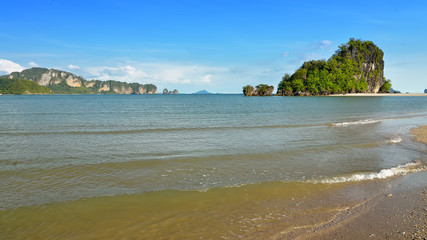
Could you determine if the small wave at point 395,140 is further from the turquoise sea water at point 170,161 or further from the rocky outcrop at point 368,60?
the rocky outcrop at point 368,60

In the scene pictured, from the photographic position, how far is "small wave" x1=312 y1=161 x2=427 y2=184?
341 inches

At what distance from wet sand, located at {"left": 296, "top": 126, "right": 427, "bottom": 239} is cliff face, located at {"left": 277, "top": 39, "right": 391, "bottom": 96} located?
524 ft

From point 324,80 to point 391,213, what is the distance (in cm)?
16851

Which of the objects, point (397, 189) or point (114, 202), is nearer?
point (114, 202)

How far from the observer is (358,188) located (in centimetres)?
792

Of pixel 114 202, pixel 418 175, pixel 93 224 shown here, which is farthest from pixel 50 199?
pixel 418 175

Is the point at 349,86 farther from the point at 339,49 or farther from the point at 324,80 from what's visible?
the point at 339,49

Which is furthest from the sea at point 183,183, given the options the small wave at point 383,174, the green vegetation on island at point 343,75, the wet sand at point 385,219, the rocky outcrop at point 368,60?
the rocky outcrop at point 368,60

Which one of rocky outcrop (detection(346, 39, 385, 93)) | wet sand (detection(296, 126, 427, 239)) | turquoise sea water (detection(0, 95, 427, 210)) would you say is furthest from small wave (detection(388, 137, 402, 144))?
rocky outcrop (detection(346, 39, 385, 93))

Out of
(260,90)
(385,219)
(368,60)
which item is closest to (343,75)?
(368,60)

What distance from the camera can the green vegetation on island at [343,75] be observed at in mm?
159375

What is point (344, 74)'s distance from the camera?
16475 cm

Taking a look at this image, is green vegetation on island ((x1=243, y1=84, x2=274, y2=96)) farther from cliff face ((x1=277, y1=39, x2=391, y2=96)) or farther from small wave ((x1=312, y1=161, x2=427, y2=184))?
small wave ((x1=312, y1=161, x2=427, y2=184))

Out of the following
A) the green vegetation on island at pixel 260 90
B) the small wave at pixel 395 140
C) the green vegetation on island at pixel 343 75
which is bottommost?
the small wave at pixel 395 140
